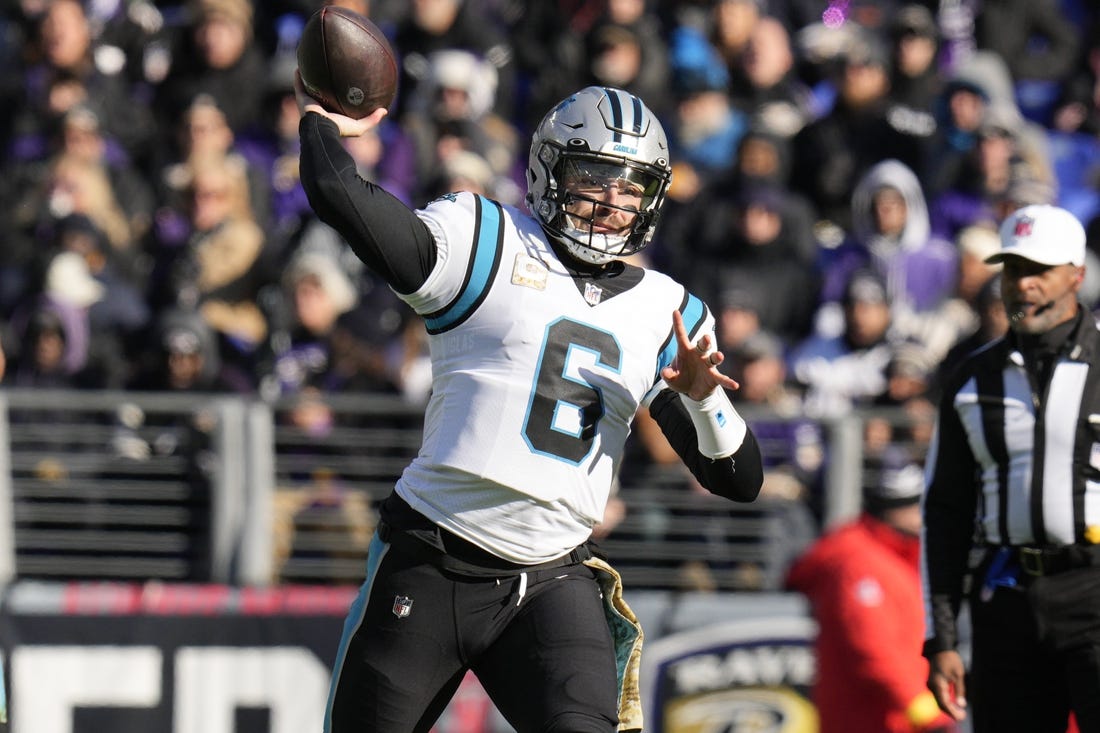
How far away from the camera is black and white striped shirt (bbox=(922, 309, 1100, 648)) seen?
17.7 ft

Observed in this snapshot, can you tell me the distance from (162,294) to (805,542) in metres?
Result: 3.64

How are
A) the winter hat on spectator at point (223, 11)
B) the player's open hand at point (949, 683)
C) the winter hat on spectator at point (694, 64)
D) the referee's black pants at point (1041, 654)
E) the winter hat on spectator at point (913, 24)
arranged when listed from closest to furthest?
the referee's black pants at point (1041, 654), the player's open hand at point (949, 683), the winter hat on spectator at point (694, 64), the winter hat on spectator at point (913, 24), the winter hat on spectator at point (223, 11)

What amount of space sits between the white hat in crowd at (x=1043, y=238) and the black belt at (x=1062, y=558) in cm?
84

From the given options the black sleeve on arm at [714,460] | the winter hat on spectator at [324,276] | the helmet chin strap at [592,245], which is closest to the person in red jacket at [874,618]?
the black sleeve on arm at [714,460]

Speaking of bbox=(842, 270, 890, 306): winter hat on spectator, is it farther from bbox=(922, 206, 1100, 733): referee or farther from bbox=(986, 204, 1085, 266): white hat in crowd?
bbox=(986, 204, 1085, 266): white hat in crowd

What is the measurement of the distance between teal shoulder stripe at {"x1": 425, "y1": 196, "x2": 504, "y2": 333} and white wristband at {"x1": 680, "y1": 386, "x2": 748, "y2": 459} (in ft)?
1.80

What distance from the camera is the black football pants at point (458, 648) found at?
4.35 meters

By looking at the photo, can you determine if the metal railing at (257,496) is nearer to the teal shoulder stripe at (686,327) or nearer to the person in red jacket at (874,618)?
the person in red jacket at (874,618)

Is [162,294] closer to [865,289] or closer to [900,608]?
[865,289]

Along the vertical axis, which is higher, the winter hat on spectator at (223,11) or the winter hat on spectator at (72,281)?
the winter hat on spectator at (223,11)

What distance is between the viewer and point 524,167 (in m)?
10.5

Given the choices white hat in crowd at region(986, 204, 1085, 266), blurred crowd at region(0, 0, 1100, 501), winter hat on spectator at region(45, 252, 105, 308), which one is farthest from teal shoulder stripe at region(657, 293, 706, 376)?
winter hat on spectator at region(45, 252, 105, 308)

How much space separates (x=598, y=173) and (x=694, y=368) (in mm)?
554

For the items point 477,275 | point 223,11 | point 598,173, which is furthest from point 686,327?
point 223,11
